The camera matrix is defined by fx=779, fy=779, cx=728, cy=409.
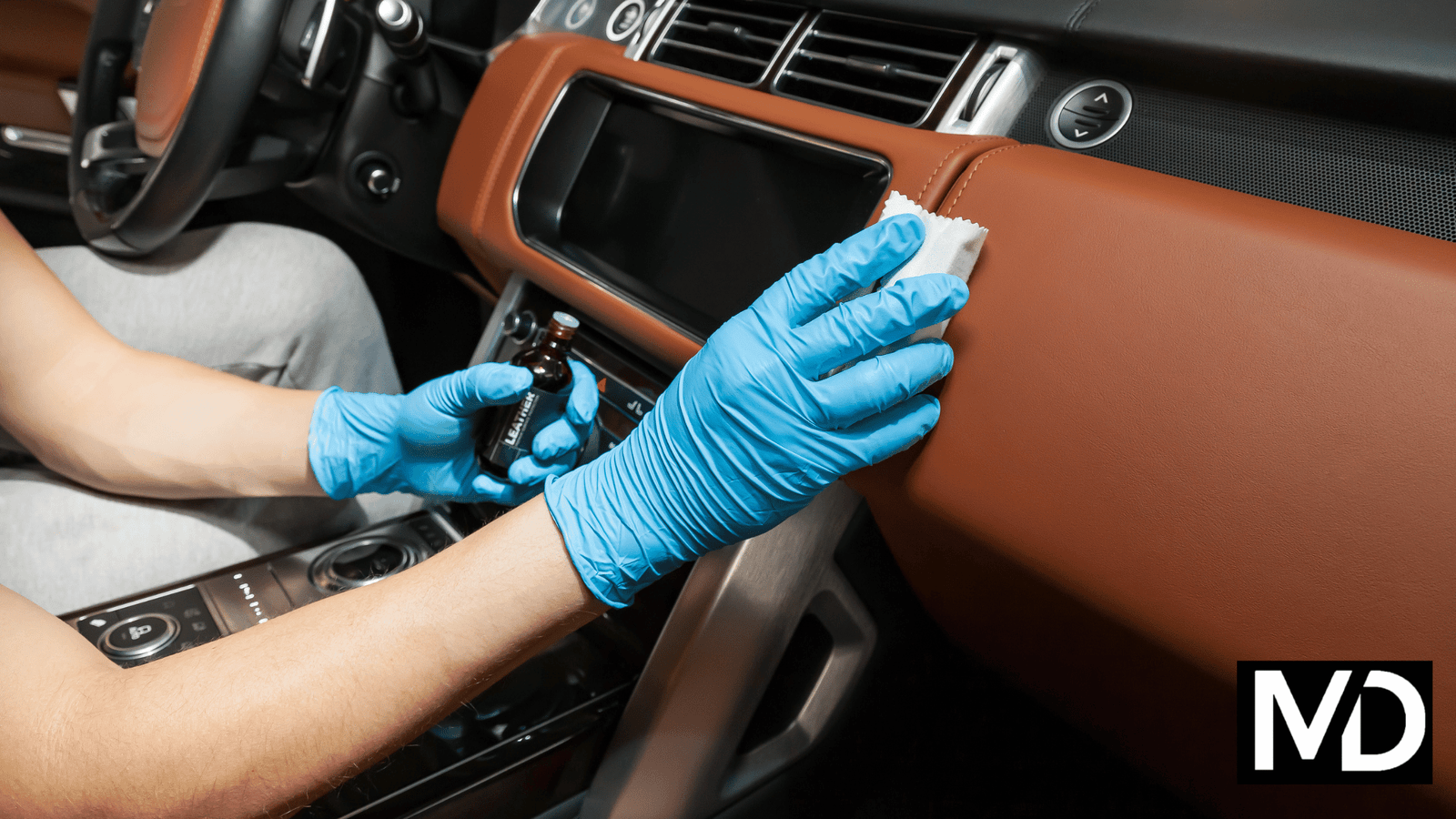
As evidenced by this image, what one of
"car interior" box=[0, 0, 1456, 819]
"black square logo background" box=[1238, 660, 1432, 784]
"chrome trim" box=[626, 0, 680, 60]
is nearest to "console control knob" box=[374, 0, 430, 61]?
"car interior" box=[0, 0, 1456, 819]

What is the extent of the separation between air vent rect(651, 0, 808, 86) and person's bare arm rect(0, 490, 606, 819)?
658mm

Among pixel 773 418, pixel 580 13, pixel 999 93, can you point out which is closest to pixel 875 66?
pixel 999 93

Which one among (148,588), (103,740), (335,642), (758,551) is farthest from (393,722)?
(148,588)

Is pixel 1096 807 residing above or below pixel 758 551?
below

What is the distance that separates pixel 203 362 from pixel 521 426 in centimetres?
69

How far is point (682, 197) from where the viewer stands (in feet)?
3.36

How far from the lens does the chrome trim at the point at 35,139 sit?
157cm

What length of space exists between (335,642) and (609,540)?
0.24 meters

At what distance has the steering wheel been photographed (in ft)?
3.20

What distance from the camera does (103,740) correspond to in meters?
0.60

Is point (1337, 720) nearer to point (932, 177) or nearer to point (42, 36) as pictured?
point (932, 177)

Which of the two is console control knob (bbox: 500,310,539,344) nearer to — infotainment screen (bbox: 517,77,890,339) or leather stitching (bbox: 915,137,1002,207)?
infotainment screen (bbox: 517,77,890,339)

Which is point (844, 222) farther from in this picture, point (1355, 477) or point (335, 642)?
point (335, 642)

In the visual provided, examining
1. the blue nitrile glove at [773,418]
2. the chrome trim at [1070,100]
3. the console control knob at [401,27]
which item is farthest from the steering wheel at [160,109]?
the chrome trim at [1070,100]
